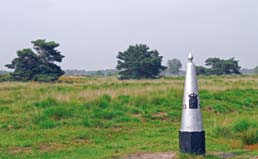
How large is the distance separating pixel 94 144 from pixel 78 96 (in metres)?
8.46

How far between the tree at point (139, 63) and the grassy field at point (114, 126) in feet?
108

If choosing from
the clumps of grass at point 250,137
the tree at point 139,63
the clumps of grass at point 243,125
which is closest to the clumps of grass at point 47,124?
the clumps of grass at point 243,125

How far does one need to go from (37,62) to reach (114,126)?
3191cm

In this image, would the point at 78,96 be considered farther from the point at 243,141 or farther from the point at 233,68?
the point at 233,68

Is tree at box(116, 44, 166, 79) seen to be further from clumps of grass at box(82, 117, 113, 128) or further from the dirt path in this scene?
the dirt path

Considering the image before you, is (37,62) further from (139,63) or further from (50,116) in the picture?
(50,116)

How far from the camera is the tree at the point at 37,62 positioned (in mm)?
42844

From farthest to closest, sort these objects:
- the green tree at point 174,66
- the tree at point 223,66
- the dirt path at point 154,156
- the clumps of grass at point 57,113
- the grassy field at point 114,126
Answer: the green tree at point 174,66, the tree at point 223,66, the clumps of grass at point 57,113, the grassy field at point 114,126, the dirt path at point 154,156

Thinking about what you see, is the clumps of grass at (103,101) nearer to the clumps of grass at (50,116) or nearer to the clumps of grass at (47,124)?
the clumps of grass at (50,116)

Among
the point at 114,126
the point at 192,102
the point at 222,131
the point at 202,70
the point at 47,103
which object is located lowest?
the point at 114,126

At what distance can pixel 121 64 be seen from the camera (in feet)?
183

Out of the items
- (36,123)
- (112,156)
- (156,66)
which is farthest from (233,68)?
(112,156)

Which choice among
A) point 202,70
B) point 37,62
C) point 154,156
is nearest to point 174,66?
point 202,70

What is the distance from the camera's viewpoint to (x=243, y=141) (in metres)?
9.05
